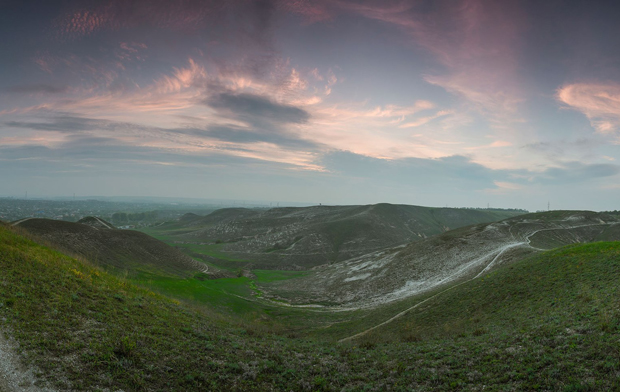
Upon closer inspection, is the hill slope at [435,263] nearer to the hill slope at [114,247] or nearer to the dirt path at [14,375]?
the hill slope at [114,247]

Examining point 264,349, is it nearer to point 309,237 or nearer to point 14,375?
point 14,375

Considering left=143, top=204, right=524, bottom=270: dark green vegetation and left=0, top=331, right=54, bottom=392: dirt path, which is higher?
left=0, top=331, right=54, bottom=392: dirt path

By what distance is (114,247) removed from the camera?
5238 cm

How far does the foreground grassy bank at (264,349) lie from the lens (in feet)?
33.9

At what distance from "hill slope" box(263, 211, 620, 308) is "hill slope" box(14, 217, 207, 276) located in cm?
2205

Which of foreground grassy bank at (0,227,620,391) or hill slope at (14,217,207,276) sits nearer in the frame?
foreground grassy bank at (0,227,620,391)

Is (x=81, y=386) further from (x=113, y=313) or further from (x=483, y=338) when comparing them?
(x=483, y=338)

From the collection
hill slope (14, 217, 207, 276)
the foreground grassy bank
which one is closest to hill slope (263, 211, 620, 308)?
hill slope (14, 217, 207, 276)

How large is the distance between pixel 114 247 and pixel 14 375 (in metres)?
52.0

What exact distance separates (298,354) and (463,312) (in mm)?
16382

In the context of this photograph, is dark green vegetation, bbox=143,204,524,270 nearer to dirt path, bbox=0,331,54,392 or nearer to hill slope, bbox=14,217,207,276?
hill slope, bbox=14,217,207,276

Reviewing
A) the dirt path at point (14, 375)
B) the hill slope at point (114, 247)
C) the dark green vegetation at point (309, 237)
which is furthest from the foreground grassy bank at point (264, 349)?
the dark green vegetation at point (309, 237)

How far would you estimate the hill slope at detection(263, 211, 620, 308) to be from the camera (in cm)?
4281

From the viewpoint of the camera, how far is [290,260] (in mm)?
97688
